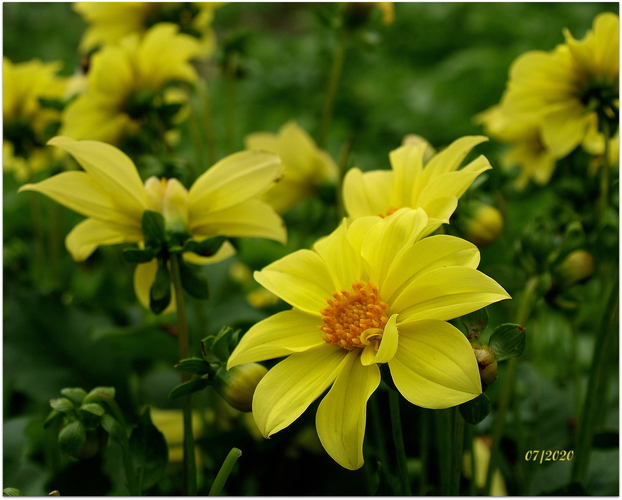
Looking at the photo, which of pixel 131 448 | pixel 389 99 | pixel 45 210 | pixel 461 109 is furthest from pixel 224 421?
pixel 389 99

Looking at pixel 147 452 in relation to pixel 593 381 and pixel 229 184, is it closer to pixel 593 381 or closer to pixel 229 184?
pixel 229 184

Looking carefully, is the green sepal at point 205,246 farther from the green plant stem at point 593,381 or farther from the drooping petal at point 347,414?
the green plant stem at point 593,381

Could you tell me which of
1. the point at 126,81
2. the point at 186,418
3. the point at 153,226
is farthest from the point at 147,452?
the point at 126,81

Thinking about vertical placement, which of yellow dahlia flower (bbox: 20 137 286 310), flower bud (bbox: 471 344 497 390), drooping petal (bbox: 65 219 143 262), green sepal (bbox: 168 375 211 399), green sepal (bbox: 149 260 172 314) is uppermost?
yellow dahlia flower (bbox: 20 137 286 310)

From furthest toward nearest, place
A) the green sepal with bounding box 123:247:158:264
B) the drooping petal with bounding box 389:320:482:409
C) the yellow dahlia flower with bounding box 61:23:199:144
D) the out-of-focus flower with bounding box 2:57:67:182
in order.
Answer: the out-of-focus flower with bounding box 2:57:67:182 < the yellow dahlia flower with bounding box 61:23:199:144 < the green sepal with bounding box 123:247:158:264 < the drooping petal with bounding box 389:320:482:409

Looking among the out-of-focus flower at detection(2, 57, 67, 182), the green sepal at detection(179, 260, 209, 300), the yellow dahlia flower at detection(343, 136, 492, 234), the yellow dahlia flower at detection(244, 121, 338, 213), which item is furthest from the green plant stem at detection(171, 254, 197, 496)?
the out-of-focus flower at detection(2, 57, 67, 182)

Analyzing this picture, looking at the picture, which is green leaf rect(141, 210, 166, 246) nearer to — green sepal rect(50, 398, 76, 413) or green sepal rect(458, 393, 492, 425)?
green sepal rect(50, 398, 76, 413)
